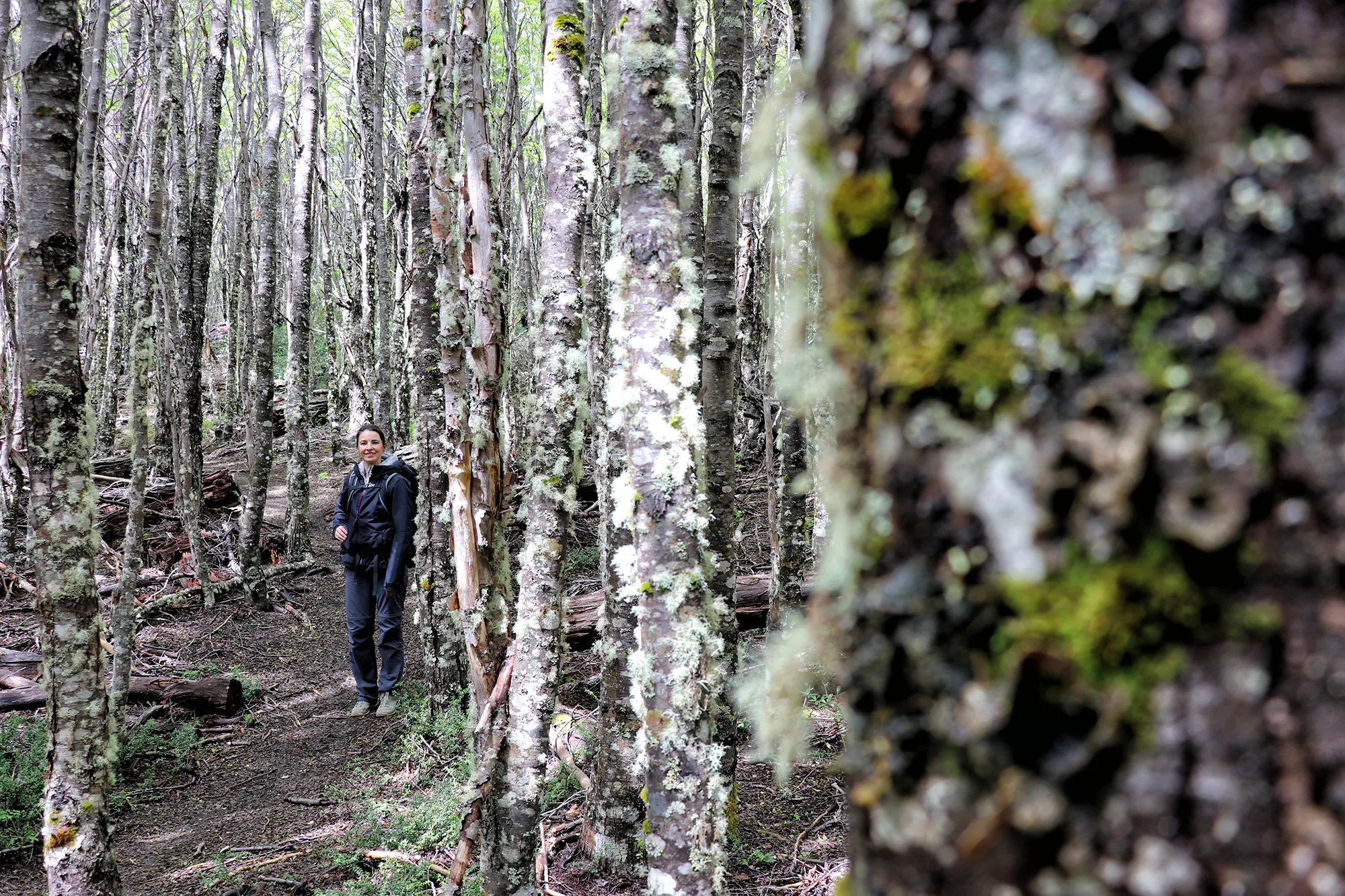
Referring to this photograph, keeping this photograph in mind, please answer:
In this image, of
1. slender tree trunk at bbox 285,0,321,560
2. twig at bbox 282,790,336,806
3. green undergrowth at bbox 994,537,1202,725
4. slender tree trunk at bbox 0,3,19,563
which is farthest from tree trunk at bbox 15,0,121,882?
slender tree trunk at bbox 285,0,321,560

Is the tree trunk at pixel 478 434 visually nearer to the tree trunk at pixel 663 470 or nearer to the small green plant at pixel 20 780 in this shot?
the tree trunk at pixel 663 470

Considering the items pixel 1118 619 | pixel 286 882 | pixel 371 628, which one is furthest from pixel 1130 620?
pixel 371 628

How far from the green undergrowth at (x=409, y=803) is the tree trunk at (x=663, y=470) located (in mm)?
1647

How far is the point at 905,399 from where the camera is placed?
52 cm

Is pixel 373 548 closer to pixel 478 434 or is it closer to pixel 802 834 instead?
pixel 478 434

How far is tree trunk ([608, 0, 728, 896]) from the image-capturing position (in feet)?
7.57

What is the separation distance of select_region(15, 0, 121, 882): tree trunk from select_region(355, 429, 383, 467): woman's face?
329 cm

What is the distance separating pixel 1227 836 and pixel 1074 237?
1.02ft

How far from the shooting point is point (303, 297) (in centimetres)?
1036

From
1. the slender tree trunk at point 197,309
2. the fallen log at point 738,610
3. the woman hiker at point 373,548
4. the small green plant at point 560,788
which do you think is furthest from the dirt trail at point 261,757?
the fallen log at point 738,610

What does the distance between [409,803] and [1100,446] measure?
18.4ft

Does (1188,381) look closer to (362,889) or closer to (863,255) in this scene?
(863,255)

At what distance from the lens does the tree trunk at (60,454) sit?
3.17m

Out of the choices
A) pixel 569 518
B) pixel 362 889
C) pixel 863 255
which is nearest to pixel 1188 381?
pixel 863 255
